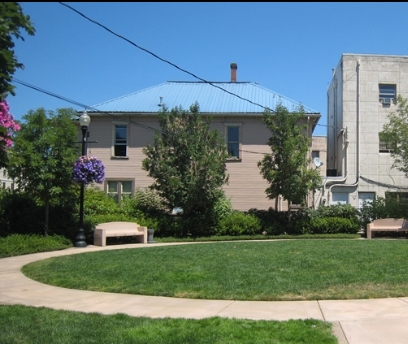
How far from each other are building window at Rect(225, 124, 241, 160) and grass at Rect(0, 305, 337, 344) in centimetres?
2123

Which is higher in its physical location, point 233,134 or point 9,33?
point 233,134

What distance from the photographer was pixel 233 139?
2795 cm

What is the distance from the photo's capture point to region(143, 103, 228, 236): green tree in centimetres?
2145

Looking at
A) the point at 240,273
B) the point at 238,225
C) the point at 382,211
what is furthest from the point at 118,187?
the point at 240,273

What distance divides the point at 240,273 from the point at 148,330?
14.6ft

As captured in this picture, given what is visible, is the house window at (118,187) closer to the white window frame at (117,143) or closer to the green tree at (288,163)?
the white window frame at (117,143)

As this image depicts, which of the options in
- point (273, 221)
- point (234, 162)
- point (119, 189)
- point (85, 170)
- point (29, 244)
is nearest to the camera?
point (29, 244)

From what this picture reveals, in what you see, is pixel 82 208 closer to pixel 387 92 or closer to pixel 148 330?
pixel 148 330

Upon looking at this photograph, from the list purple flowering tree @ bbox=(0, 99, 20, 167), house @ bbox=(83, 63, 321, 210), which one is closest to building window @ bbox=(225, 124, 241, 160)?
house @ bbox=(83, 63, 321, 210)

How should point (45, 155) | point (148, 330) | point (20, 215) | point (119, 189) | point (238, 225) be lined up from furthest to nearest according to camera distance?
1. point (119, 189)
2. point (238, 225)
3. point (20, 215)
4. point (45, 155)
5. point (148, 330)

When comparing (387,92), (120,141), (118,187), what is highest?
(387,92)

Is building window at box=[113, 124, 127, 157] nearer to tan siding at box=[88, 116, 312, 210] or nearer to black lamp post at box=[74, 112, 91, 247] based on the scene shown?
tan siding at box=[88, 116, 312, 210]

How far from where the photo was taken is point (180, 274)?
33.7ft

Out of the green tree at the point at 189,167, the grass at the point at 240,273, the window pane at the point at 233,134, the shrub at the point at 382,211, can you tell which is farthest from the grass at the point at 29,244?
the shrub at the point at 382,211
